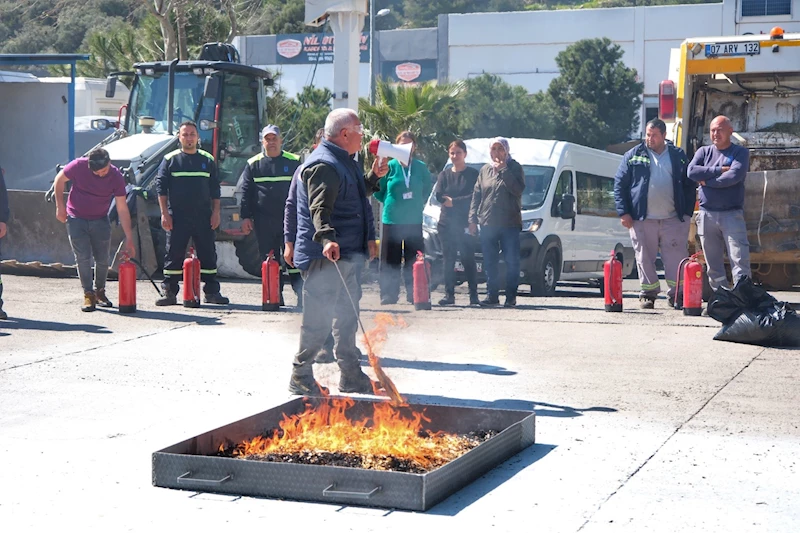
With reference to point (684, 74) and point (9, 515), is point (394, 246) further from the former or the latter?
point (9, 515)

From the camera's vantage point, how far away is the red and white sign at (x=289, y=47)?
62312 mm

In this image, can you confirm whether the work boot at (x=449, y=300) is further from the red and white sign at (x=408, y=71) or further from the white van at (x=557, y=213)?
the red and white sign at (x=408, y=71)

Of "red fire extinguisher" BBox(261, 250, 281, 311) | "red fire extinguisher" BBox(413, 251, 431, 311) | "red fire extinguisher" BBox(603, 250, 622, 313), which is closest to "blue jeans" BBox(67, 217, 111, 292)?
"red fire extinguisher" BBox(261, 250, 281, 311)

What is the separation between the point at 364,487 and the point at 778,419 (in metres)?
3.10

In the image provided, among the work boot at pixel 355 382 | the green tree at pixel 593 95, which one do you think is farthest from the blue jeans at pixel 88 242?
the green tree at pixel 593 95

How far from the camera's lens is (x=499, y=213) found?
1251cm

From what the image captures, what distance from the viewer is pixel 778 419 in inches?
272

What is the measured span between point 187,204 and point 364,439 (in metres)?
6.97

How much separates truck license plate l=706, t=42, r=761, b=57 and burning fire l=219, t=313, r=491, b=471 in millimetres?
7910

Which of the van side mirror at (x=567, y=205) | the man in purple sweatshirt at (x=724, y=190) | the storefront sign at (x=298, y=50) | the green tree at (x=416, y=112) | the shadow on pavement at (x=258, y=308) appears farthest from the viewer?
the storefront sign at (x=298, y=50)

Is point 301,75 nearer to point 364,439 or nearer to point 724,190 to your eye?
point 724,190

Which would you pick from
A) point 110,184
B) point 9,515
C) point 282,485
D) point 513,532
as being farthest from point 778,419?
Answer: point 110,184

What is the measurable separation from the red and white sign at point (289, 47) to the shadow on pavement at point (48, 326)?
52.4m

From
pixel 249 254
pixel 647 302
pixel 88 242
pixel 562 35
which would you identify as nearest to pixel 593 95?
pixel 562 35
